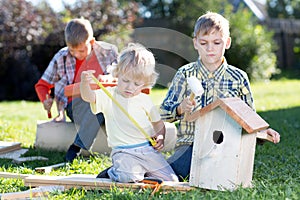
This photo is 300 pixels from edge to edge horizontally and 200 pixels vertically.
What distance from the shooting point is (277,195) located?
A: 2920 millimetres

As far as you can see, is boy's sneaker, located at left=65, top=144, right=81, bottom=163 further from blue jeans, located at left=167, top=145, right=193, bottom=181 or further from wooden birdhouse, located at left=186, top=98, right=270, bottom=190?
wooden birdhouse, located at left=186, top=98, right=270, bottom=190

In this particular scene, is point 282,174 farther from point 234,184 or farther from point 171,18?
point 171,18

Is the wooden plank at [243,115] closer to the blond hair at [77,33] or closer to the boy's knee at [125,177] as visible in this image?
the boy's knee at [125,177]

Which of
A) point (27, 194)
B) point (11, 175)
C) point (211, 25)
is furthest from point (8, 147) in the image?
point (211, 25)

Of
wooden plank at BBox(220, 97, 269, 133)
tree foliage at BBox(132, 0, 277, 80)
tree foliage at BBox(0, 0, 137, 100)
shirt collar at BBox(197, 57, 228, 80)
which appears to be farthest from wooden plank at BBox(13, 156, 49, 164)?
tree foliage at BBox(132, 0, 277, 80)

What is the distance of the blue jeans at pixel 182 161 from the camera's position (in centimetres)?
364

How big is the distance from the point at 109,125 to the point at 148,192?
0.68 metres

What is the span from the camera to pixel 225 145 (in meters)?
3.20

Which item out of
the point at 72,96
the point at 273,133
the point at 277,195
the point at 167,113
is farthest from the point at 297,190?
the point at 72,96

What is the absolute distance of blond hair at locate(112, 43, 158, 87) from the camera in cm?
340

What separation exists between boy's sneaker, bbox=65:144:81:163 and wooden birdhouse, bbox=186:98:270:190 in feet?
4.80

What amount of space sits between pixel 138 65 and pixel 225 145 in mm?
736

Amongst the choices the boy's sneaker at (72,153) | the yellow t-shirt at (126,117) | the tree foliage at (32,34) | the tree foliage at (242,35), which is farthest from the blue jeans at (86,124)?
the tree foliage at (242,35)

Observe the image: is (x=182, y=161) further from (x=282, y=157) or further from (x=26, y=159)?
(x=26, y=159)
